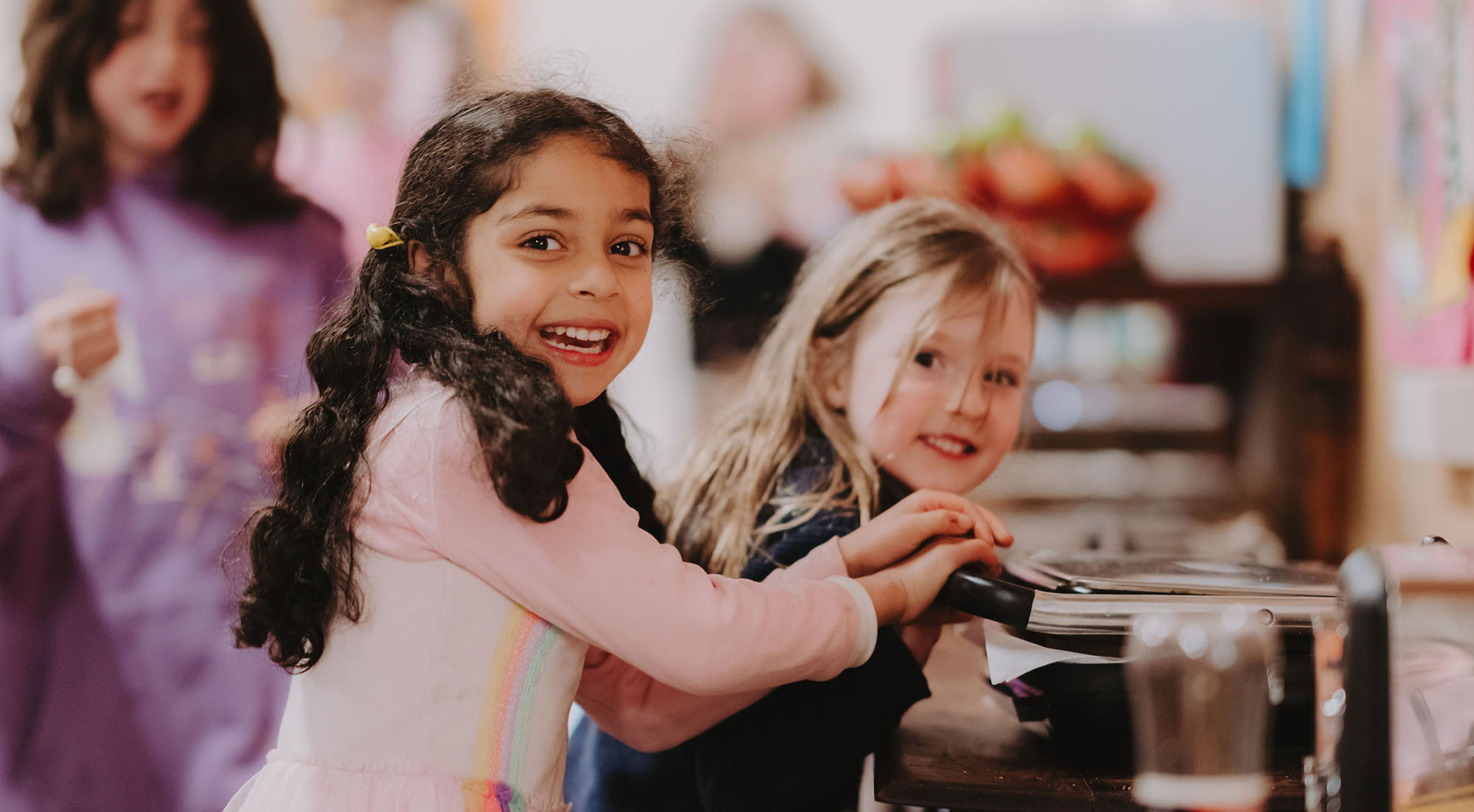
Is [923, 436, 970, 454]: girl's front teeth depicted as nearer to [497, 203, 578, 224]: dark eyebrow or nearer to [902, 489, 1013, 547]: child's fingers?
[902, 489, 1013, 547]: child's fingers

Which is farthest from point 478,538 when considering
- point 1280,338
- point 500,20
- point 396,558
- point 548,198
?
point 500,20

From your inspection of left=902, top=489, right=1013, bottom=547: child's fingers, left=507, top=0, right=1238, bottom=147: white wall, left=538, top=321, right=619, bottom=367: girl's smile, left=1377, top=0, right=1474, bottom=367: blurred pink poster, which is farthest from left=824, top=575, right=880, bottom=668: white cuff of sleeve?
left=507, top=0, right=1238, bottom=147: white wall

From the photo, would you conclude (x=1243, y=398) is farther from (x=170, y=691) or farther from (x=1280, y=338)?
(x=170, y=691)

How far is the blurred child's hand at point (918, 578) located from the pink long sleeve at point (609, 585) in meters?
0.09

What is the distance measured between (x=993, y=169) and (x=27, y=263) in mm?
1502

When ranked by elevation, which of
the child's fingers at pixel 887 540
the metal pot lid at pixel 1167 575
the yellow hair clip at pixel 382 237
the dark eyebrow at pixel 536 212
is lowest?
the metal pot lid at pixel 1167 575

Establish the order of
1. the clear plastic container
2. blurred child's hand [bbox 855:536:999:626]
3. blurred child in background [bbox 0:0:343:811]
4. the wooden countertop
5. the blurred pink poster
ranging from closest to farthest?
1. the clear plastic container
2. the wooden countertop
3. blurred child's hand [bbox 855:536:999:626]
4. the blurred pink poster
5. blurred child in background [bbox 0:0:343:811]

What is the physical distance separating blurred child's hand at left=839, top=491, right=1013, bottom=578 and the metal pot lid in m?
0.06

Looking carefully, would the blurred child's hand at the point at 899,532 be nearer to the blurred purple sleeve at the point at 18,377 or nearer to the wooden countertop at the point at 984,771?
the wooden countertop at the point at 984,771

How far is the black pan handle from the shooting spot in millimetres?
771

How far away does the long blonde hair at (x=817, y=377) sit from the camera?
985 mm

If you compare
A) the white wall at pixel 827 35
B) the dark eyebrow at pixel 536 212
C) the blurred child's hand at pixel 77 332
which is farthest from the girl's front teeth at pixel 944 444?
the white wall at pixel 827 35

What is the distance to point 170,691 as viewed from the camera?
57.0 inches

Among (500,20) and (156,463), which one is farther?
(500,20)
